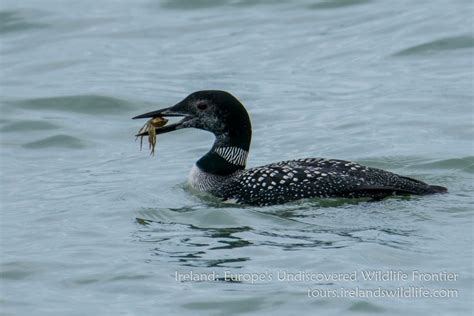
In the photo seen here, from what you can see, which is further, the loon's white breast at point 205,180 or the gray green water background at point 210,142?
the loon's white breast at point 205,180

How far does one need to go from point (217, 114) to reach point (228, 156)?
0.34 m

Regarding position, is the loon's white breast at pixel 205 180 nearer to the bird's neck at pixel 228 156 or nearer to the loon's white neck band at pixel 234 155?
the bird's neck at pixel 228 156

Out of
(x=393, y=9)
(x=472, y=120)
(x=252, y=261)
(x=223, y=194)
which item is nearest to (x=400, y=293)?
(x=252, y=261)

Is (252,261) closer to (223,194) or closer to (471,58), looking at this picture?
(223,194)

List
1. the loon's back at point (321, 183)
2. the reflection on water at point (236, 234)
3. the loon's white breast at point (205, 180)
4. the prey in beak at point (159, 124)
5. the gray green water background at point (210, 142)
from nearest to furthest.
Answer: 1. the gray green water background at point (210, 142)
2. the reflection on water at point (236, 234)
3. the loon's back at point (321, 183)
4. the loon's white breast at point (205, 180)
5. the prey in beak at point (159, 124)

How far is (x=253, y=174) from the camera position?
35.2 ft

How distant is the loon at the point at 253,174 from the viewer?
1041cm

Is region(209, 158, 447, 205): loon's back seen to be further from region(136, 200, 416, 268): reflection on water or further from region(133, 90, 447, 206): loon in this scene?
region(136, 200, 416, 268): reflection on water

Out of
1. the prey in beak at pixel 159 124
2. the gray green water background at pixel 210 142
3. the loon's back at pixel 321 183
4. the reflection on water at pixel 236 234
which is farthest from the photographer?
the prey in beak at pixel 159 124

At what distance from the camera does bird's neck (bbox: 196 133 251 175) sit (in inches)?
440

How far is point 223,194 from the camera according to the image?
35.8ft

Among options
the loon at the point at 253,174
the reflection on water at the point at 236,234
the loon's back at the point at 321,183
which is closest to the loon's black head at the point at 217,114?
the loon at the point at 253,174

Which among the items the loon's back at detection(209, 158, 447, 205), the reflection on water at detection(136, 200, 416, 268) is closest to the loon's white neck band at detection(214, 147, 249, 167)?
the loon's back at detection(209, 158, 447, 205)

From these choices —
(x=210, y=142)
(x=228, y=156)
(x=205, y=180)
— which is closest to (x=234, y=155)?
→ (x=228, y=156)
